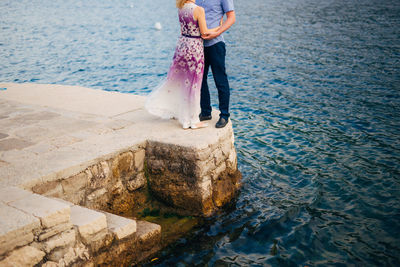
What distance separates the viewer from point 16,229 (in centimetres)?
269

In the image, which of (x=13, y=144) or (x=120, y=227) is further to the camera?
(x=13, y=144)

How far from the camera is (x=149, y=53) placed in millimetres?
19547

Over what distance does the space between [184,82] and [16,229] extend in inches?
122

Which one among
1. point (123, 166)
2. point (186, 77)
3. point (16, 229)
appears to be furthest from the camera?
point (186, 77)

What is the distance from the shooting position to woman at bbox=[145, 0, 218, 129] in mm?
4867

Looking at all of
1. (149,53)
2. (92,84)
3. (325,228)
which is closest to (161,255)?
(325,228)

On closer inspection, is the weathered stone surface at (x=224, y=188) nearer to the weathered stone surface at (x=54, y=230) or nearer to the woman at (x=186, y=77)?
the woman at (x=186, y=77)

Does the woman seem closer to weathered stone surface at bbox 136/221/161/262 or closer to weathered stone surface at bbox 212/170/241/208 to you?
weathered stone surface at bbox 212/170/241/208

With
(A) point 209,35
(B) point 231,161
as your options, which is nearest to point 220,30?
(A) point 209,35

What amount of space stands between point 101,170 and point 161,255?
1243mm

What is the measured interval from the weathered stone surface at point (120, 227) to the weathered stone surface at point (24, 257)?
2.53 ft

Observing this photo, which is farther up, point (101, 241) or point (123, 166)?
point (123, 166)

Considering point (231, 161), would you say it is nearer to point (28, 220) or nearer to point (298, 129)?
point (28, 220)

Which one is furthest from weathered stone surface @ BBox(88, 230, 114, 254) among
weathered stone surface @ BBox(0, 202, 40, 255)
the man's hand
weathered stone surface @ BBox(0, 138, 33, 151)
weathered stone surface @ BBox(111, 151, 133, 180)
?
the man's hand
